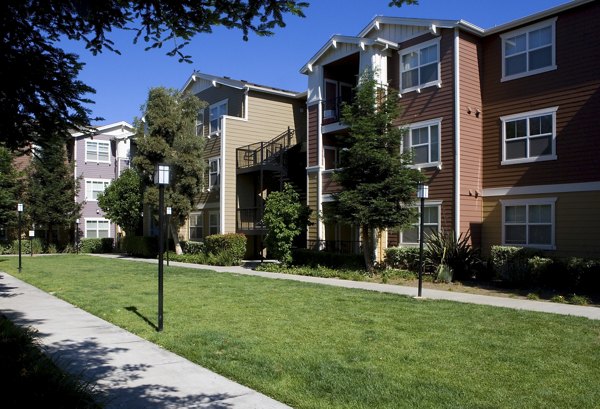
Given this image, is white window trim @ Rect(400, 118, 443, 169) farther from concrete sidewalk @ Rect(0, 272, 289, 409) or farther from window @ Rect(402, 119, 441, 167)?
concrete sidewalk @ Rect(0, 272, 289, 409)

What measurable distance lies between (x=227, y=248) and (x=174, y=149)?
636 cm

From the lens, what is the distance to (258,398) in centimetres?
518

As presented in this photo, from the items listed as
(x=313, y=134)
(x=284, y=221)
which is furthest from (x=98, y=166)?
(x=284, y=221)

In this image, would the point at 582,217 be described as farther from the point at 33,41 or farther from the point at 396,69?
the point at 33,41

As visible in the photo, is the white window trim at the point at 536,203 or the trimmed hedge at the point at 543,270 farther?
the white window trim at the point at 536,203

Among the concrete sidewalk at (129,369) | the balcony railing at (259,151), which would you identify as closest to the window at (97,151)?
the balcony railing at (259,151)

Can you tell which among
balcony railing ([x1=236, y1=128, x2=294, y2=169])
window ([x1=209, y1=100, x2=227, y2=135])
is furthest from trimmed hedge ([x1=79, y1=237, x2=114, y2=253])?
balcony railing ([x1=236, y1=128, x2=294, y2=169])

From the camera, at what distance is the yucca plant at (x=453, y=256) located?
16.3 m

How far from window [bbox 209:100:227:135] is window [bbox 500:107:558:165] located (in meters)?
15.8

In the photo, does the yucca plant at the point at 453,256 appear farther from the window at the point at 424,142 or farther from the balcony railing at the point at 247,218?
the balcony railing at the point at 247,218

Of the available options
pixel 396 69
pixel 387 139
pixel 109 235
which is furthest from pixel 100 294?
pixel 109 235

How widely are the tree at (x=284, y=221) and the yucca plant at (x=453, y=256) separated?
5670mm

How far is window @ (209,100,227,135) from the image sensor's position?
94.8 ft

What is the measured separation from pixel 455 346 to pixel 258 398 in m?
3.34
